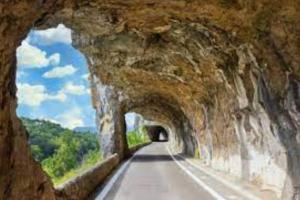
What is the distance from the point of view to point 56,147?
8631 cm

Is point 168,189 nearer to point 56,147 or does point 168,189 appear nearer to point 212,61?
point 212,61

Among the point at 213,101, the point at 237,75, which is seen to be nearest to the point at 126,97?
the point at 213,101

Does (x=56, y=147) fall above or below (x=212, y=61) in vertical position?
below

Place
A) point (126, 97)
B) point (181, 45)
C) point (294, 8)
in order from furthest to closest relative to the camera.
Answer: point (126, 97) → point (181, 45) → point (294, 8)

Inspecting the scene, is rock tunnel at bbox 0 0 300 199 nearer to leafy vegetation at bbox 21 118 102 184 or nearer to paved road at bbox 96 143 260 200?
paved road at bbox 96 143 260 200

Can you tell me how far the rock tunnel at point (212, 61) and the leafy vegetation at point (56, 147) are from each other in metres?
37.0

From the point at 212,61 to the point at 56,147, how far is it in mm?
71165

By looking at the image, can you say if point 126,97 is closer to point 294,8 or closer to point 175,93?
point 175,93

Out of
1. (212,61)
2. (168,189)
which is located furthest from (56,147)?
(168,189)

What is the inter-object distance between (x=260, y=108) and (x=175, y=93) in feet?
55.4

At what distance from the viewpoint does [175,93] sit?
3158cm

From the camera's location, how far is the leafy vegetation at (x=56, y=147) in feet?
232

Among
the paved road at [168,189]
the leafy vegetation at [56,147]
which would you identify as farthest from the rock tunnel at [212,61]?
the leafy vegetation at [56,147]

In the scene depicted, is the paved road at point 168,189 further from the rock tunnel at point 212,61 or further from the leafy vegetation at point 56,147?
the leafy vegetation at point 56,147
